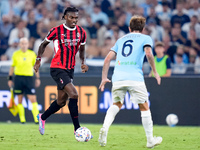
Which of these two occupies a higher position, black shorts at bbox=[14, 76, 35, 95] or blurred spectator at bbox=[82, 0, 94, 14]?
blurred spectator at bbox=[82, 0, 94, 14]

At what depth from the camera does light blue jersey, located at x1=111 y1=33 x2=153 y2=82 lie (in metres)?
6.32

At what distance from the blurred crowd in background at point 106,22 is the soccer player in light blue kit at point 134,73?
Result: 7.36 metres

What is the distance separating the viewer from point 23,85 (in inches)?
443

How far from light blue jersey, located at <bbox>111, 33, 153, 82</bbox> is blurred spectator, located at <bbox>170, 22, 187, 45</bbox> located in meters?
8.26

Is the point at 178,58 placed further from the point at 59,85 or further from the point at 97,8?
the point at 59,85

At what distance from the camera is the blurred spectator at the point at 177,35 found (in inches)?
571

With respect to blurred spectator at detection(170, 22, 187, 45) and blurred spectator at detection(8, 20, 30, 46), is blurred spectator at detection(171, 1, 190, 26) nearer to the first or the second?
blurred spectator at detection(170, 22, 187, 45)

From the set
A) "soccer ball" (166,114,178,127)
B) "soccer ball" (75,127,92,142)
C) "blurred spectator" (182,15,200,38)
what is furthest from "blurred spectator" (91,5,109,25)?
"soccer ball" (75,127,92,142)

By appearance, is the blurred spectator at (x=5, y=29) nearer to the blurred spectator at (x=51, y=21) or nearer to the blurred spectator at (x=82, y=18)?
the blurred spectator at (x=51, y=21)

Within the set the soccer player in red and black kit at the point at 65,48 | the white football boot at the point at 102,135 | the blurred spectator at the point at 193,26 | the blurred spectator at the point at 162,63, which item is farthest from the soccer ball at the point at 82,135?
the blurred spectator at the point at 193,26

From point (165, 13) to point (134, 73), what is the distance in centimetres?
951

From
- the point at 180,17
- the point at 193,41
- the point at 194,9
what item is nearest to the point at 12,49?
the point at 180,17

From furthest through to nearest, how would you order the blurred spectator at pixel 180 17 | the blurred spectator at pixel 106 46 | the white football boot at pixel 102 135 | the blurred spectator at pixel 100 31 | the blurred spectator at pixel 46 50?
the blurred spectator at pixel 180 17
the blurred spectator at pixel 100 31
the blurred spectator at pixel 106 46
the blurred spectator at pixel 46 50
the white football boot at pixel 102 135

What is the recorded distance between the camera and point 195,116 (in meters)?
11.2
